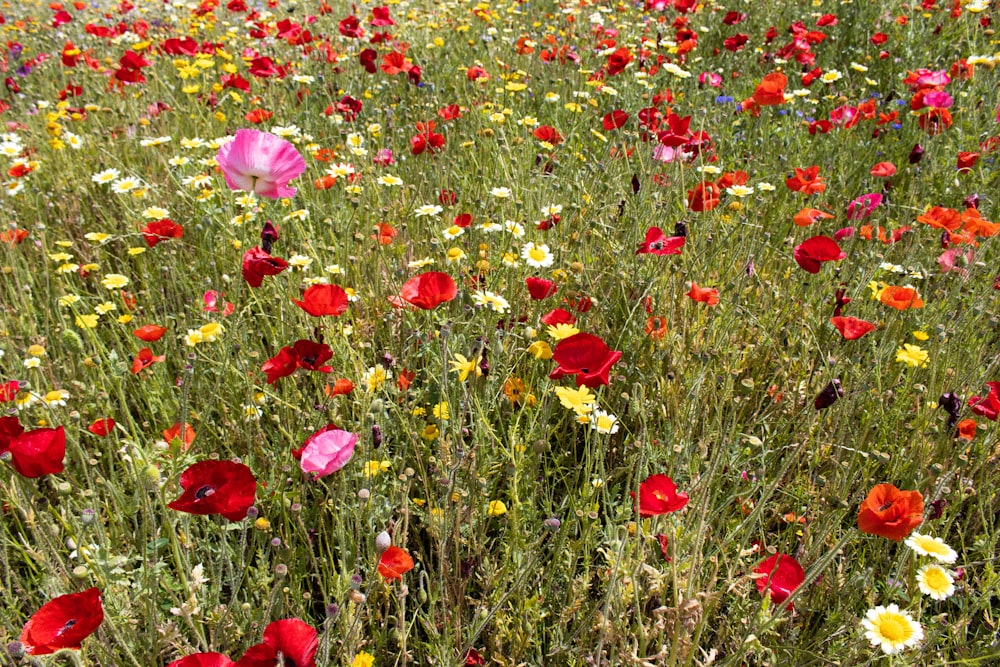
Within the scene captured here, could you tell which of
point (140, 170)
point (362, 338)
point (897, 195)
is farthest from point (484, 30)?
point (362, 338)

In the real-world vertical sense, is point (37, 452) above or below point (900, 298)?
above

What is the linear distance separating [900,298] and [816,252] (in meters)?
0.26

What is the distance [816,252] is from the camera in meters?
1.86

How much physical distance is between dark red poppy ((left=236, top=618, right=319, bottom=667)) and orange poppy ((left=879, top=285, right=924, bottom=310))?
1.64 metres

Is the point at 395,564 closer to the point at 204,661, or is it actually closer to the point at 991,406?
the point at 204,661

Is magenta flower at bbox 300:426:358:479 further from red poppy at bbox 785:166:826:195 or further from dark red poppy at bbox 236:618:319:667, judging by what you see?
red poppy at bbox 785:166:826:195

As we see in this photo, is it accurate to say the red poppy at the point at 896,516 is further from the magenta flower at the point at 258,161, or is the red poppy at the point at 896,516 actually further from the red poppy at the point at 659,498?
the magenta flower at the point at 258,161

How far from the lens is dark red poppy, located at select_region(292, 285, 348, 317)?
1.45 meters

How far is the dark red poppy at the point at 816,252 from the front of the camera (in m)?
1.83

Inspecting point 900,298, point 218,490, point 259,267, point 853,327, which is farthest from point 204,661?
point 900,298

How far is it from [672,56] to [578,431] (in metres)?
3.44

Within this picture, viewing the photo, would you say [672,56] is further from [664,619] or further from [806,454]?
[664,619]

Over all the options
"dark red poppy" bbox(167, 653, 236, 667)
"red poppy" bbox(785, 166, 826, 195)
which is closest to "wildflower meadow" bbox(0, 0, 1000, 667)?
"dark red poppy" bbox(167, 653, 236, 667)

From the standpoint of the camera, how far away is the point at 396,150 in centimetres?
345
